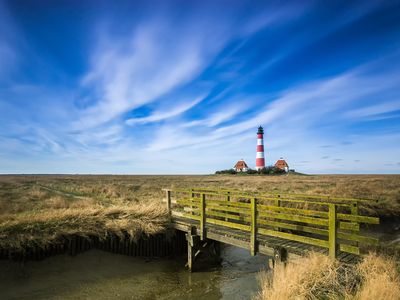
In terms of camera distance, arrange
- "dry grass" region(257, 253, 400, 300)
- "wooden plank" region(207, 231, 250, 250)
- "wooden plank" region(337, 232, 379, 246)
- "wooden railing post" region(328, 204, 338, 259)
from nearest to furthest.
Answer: "dry grass" region(257, 253, 400, 300) → "wooden plank" region(337, 232, 379, 246) → "wooden railing post" region(328, 204, 338, 259) → "wooden plank" region(207, 231, 250, 250)

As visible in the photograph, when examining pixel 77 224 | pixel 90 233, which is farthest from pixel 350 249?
pixel 77 224

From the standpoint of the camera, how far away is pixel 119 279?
34.8 feet

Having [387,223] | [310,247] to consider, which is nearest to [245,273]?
[310,247]

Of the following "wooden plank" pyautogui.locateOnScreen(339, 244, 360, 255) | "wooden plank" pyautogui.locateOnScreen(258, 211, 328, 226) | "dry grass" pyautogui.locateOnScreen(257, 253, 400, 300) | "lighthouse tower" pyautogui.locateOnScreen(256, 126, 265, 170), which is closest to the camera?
"dry grass" pyautogui.locateOnScreen(257, 253, 400, 300)

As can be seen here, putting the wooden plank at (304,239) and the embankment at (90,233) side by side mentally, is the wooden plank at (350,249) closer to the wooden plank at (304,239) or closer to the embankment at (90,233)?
the wooden plank at (304,239)

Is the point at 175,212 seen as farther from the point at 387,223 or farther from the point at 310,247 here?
the point at 387,223

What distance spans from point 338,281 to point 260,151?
67379mm

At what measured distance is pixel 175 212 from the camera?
45.6ft

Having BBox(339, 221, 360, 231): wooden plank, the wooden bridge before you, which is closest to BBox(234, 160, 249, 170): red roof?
the wooden bridge

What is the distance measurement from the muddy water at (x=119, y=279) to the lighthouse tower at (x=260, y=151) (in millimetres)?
59411

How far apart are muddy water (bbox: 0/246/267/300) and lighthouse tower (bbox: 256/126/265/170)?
59.4 meters

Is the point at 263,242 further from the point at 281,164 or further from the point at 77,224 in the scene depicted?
the point at 281,164

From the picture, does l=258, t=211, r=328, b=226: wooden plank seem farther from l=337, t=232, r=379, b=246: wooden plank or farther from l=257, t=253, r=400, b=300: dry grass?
l=257, t=253, r=400, b=300: dry grass

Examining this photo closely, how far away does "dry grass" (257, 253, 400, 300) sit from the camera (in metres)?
4.96
